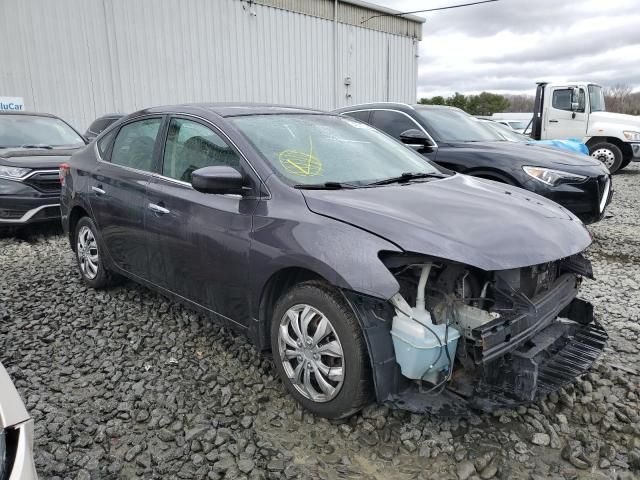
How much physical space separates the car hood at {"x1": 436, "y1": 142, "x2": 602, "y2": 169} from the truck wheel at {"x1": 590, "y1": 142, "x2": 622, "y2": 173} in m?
8.79

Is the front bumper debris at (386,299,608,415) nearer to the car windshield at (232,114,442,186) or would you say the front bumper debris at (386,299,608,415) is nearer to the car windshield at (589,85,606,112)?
the car windshield at (232,114,442,186)

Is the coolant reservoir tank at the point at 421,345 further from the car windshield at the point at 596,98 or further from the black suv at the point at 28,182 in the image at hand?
the car windshield at the point at 596,98

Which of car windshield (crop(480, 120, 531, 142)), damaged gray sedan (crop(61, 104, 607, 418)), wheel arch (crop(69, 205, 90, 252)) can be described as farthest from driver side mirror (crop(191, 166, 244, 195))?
car windshield (crop(480, 120, 531, 142))

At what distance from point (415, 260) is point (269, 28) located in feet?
51.6

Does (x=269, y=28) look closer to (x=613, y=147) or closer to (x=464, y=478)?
(x=613, y=147)

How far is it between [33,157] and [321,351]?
5717mm

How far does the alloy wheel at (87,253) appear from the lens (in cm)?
430

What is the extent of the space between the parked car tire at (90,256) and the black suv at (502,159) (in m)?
3.42

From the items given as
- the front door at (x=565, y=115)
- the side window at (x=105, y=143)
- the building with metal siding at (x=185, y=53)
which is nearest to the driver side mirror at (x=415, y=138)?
the side window at (x=105, y=143)

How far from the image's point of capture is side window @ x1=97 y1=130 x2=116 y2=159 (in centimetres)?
418

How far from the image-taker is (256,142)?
9.73ft

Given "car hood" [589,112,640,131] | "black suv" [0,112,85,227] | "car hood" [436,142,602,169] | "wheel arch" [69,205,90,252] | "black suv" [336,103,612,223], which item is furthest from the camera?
"car hood" [589,112,640,131]

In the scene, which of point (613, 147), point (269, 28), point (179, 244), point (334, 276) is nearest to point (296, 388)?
point (334, 276)

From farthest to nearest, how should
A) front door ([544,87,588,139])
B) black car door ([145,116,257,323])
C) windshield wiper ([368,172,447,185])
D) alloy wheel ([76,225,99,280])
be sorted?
front door ([544,87,588,139]) < alloy wheel ([76,225,99,280]) < windshield wiper ([368,172,447,185]) < black car door ([145,116,257,323])
